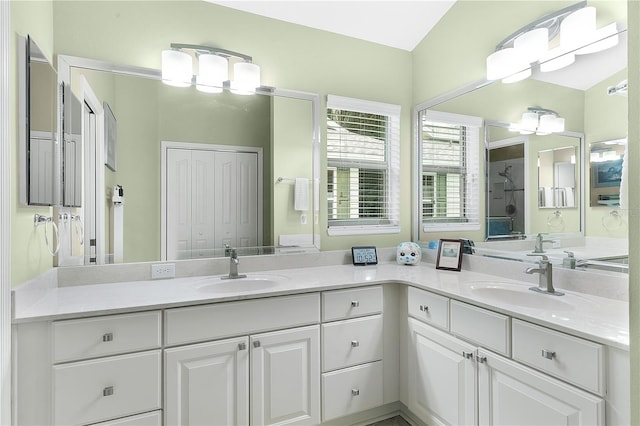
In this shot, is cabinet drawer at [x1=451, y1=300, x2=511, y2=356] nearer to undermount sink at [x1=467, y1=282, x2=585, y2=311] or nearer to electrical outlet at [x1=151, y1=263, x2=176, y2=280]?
undermount sink at [x1=467, y1=282, x2=585, y2=311]

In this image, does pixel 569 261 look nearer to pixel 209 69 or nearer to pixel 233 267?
pixel 233 267

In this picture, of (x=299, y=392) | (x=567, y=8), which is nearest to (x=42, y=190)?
(x=299, y=392)

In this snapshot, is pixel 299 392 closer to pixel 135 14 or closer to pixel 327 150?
pixel 327 150

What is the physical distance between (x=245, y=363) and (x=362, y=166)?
1558 millimetres

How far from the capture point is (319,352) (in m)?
1.84

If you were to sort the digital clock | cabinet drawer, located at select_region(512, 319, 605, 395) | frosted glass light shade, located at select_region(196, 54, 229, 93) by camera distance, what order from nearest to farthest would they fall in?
cabinet drawer, located at select_region(512, 319, 605, 395) < frosted glass light shade, located at select_region(196, 54, 229, 93) < the digital clock

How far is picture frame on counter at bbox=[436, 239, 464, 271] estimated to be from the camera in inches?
91.1

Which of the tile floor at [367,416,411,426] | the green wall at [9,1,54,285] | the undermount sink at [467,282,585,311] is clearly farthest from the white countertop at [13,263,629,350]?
the tile floor at [367,416,411,426]

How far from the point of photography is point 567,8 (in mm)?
1753

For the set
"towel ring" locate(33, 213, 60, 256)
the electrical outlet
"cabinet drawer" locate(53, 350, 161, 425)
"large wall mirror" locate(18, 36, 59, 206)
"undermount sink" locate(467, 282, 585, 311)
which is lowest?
"cabinet drawer" locate(53, 350, 161, 425)

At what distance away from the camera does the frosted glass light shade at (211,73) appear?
2.11m

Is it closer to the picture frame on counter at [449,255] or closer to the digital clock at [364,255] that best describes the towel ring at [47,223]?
the digital clock at [364,255]

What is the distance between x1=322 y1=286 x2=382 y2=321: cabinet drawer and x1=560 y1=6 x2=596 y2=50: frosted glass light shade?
61.2 inches

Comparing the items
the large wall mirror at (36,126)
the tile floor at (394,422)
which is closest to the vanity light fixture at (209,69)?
the large wall mirror at (36,126)
